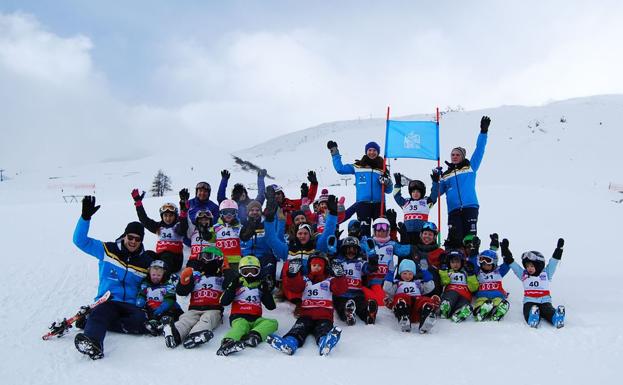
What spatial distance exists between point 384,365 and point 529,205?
30.8 feet

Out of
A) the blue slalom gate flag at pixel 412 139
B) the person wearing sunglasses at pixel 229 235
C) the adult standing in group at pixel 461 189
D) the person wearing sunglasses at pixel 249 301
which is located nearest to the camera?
the person wearing sunglasses at pixel 249 301

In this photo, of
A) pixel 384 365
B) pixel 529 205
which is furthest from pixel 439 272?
pixel 529 205

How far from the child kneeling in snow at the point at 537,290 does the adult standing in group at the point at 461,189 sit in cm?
91

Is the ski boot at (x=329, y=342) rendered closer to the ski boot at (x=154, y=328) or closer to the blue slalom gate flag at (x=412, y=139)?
the ski boot at (x=154, y=328)


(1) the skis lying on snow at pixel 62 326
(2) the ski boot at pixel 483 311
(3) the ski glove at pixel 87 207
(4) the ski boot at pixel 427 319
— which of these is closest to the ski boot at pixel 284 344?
(4) the ski boot at pixel 427 319

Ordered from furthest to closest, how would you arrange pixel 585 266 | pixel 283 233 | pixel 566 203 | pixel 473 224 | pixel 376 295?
pixel 566 203, pixel 585 266, pixel 283 233, pixel 473 224, pixel 376 295

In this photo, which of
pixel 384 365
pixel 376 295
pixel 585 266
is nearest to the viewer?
pixel 384 365

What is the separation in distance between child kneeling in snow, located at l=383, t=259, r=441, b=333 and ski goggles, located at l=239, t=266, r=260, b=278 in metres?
1.47

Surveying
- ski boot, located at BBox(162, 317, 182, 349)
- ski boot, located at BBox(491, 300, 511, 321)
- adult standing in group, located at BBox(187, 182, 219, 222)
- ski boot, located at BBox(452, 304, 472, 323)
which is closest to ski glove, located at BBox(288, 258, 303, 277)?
ski boot, located at BBox(162, 317, 182, 349)

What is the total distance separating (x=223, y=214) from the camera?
5680 mm

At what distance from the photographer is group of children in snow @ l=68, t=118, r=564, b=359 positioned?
433cm

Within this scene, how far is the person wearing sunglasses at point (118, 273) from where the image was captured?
4391 mm

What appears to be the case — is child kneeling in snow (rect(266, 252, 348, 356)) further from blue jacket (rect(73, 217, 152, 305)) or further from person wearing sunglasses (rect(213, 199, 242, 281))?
blue jacket (rect(73, 217, 152, 305))

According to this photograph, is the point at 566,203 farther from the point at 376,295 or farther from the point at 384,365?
the point at 384,365
